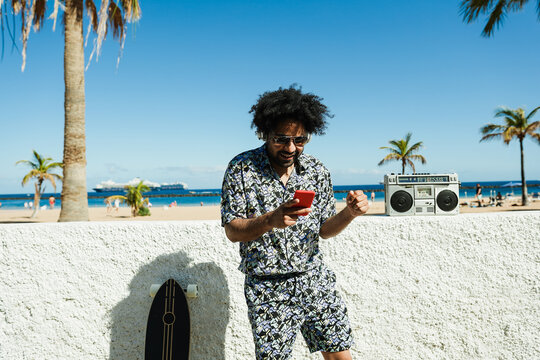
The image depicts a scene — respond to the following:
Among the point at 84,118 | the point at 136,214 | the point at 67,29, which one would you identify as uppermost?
the point at 67,29

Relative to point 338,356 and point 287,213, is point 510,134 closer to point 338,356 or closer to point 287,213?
point 338,356

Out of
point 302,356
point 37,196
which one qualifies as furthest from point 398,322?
point 37,196

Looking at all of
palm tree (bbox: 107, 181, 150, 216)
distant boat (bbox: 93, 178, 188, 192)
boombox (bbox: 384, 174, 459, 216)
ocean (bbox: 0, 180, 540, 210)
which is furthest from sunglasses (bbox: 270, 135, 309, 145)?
distant boat (bbox: 93, 178, 188, 192)

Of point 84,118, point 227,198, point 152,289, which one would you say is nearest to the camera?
point 227,198

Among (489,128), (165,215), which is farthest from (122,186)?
(489,128)

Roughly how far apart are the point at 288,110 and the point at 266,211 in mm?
448

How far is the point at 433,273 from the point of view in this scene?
2.19 m

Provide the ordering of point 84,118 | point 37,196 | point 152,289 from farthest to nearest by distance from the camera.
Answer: point 37,196, point 84,118, point 152,289

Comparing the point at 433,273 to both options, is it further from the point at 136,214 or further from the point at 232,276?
the point at 136,214

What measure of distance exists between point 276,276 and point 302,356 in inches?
39.1

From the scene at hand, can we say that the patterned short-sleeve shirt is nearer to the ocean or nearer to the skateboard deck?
the skateboard deck

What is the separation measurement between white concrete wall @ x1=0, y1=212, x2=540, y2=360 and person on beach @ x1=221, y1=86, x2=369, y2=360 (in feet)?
2.20

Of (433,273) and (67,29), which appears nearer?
(433,273)

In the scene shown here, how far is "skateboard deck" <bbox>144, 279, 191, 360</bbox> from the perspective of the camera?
2053 mm
